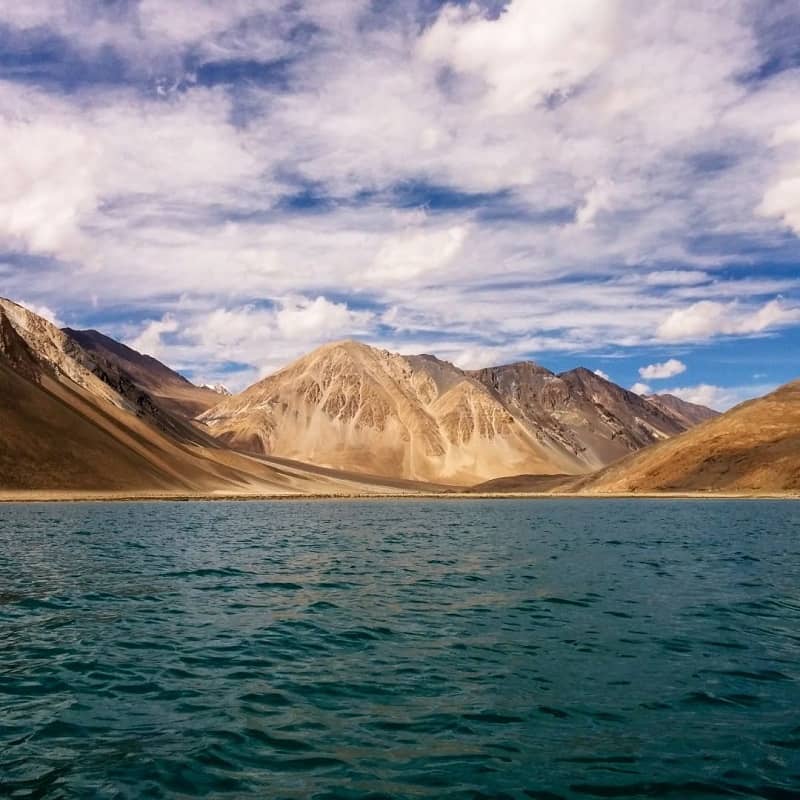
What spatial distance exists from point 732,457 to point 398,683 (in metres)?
167

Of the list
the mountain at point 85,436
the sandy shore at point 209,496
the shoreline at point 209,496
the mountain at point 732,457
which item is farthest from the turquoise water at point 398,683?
the mountain at point 732,457

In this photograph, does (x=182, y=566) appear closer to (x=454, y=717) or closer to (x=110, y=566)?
(x=110, y=566)

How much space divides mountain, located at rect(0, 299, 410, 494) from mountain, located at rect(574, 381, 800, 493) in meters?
75.6

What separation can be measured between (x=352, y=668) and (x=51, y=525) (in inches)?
2083

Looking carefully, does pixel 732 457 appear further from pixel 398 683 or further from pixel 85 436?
pixel 398 683

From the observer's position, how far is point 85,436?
13575 centimetres

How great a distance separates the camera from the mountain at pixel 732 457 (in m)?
156

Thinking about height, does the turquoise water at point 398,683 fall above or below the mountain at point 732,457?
below

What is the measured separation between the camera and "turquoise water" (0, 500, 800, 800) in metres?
10.2

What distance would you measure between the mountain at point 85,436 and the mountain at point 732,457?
7561cm

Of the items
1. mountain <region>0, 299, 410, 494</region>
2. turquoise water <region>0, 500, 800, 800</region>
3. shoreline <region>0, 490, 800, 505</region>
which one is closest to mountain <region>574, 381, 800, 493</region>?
shoreline <region>0, 490, 800, 505</region>

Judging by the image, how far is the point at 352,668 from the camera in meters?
15.7

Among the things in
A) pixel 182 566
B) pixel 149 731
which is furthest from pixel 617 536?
pixel 149 731

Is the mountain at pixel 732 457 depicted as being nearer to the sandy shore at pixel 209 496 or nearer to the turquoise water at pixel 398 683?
the sandy shore at pixel 209 496
